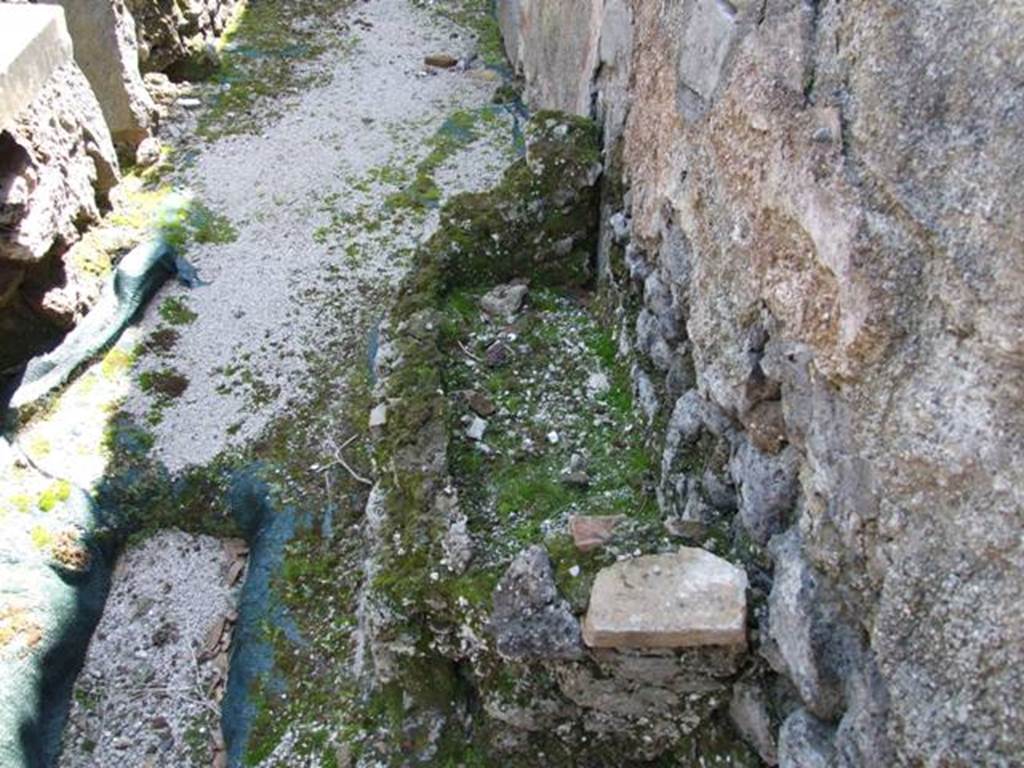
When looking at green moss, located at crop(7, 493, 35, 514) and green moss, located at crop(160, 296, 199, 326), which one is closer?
green moss, located at crop(7, 493, 35, 514)

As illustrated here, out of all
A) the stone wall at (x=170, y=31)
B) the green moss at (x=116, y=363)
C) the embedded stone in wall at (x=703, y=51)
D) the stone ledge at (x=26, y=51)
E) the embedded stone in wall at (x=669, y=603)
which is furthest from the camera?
the stone wall at (x=170, y=31)

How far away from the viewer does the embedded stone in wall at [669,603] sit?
2.28 metres

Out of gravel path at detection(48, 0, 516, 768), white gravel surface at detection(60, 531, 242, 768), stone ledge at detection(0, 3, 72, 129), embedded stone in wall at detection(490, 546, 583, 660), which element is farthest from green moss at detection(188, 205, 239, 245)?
embedded stone in wall at detection(490, 546, 583, 660)

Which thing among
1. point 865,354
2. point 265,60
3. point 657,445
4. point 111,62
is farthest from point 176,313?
point 865,354

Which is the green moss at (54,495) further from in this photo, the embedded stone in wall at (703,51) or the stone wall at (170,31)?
the stone wall at (170,31)

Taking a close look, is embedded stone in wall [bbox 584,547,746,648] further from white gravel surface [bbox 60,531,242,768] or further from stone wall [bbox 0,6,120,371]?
stone wall [bbox 0,6,120,371]

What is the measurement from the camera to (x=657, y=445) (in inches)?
123

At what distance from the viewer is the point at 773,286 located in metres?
2.26

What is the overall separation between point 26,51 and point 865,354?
182 inches

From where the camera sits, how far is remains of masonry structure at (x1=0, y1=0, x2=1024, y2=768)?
157cm

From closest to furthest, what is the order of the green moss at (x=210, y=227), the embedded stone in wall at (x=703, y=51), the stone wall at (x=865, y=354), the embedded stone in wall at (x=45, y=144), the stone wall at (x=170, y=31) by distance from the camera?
the stone wall at (x=865, y=354)
the embedded stone in wall at (x=703, y=51)
the embedded stone in wall at (x=45, y=144)
the green moss at (x=210, y=227)
the stone wall at (x=170, y=31)

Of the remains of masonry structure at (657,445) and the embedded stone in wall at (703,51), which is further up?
the embedded stone in wall at (703,51)

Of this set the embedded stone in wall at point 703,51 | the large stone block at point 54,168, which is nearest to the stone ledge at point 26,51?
the large stone block at point 54,168

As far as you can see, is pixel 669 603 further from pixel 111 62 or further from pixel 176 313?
pixel 111 62
